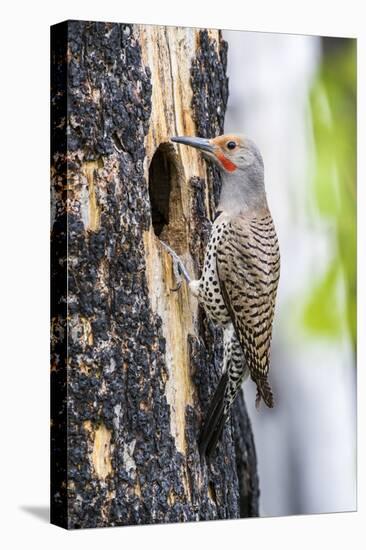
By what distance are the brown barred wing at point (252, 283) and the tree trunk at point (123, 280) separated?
0.18 m

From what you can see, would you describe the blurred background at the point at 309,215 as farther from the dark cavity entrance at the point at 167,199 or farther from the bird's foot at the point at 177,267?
the bird's foot at the point at 177,267

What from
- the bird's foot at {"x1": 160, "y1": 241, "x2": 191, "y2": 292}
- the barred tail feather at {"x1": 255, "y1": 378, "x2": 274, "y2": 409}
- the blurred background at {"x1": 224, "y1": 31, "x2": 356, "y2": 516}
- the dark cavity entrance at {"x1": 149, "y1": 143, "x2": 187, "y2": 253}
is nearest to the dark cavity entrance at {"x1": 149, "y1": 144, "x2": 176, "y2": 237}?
the dark cavity entrance at {"x1": 149, "y1": 143, "x2": 187, "y2": 253}

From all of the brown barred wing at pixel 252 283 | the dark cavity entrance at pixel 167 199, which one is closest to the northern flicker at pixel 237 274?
the brown barred wing at pixel 252 283

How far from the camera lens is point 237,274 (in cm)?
630

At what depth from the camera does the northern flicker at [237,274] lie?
6297mm

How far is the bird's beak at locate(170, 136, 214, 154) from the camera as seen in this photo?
20.3 ft

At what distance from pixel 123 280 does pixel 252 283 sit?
73cm

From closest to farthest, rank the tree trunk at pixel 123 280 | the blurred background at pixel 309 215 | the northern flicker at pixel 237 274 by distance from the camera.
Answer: the tree trunk at pixel 123 280 < the northern flicker at pixel 237 274 < the blurred background at pixel 309 215

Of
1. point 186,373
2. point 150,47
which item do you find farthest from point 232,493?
point 150,47

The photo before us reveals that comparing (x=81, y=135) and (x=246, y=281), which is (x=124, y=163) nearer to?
(x=81, y=135)

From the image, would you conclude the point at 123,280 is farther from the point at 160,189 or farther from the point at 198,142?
the point at 198,142

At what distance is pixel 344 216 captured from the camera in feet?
22.1

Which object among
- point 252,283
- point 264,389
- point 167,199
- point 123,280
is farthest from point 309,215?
point 123,280

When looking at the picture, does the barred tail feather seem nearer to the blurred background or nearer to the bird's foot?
Result: the blurred background
